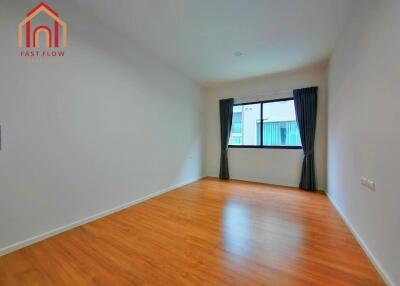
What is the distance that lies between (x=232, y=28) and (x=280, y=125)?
2.64 metres

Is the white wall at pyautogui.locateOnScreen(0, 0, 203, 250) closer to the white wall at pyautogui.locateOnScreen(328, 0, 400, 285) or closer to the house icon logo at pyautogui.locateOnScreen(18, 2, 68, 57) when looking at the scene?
the house icon logo at pyautogui.locateOnScreen(18, 2, 68, 57)

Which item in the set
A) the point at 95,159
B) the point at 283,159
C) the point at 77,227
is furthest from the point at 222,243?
the point at 283,159

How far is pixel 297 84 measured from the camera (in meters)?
4.00

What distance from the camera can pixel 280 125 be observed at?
429 cm

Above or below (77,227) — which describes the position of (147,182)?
above

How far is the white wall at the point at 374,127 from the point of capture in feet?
4.20

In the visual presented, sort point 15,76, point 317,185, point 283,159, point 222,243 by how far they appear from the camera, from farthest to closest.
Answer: point 283,159 → point 317,185 → point 222,243 → point 15,76

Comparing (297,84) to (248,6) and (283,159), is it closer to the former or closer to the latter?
(283,159)

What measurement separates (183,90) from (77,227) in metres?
3.31

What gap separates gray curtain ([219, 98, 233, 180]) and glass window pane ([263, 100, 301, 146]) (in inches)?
35.7

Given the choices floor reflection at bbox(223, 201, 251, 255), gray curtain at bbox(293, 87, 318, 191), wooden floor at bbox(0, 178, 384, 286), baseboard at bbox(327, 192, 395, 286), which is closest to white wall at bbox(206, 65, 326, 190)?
gray curtain at bbox(293, 87, 318, 191)

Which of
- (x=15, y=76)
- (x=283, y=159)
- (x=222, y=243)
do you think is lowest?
(x=222, y=243)

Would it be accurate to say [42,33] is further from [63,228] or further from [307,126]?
[307,126]

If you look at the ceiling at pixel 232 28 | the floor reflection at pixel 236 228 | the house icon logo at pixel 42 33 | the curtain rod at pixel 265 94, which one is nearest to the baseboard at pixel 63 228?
the floor reflection at pixel 236 228
